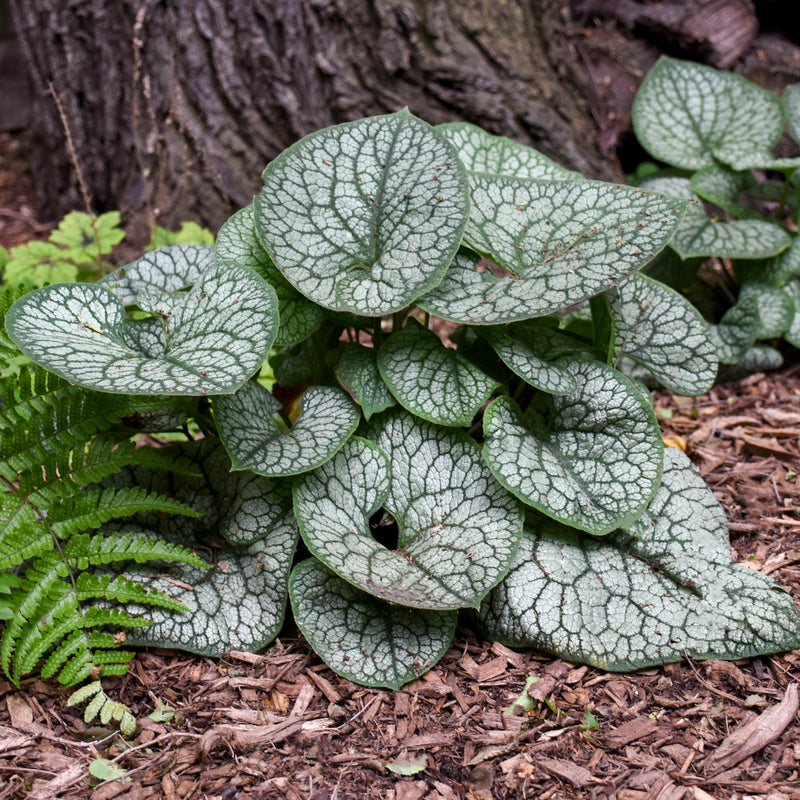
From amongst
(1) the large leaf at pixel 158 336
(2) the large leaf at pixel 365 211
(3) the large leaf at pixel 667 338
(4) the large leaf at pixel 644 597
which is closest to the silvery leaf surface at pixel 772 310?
(3) the large leaf at pixel 667 338

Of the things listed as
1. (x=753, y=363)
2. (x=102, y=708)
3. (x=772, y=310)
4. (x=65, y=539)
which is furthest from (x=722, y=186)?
(x=102, y=708)

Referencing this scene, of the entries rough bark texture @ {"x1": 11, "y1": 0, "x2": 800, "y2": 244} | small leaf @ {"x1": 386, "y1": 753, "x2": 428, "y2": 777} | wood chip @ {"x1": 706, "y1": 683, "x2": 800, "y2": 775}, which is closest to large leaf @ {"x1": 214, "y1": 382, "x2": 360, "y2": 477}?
small leaf @ {"x1": 386, "y1": 753, "x2": 428, "y2": 777}

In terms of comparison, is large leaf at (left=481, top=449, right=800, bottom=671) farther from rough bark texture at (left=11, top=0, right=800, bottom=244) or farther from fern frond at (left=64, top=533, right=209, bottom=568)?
rough bark texture at (left=11, top=0, right=800, bottom=244)

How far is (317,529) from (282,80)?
100.0 inches

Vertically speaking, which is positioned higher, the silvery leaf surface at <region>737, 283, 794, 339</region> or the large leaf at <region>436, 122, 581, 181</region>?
the large leaf at <region>436, 122, 581, 181</region>

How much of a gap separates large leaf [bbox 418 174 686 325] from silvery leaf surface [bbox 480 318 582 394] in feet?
0.56

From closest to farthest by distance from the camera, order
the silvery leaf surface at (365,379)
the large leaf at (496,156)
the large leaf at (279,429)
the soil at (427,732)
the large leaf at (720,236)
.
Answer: the soil at (427,732), the large leaf at (279,429), the silvery leaf surface at (365,379), the large leaf at (496,156), the large leaf at (720,236)

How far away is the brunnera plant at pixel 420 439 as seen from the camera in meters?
Result: 2.22

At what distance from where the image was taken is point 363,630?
2.29 metres

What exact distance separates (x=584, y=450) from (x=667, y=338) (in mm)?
572

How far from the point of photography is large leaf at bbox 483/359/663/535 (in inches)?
88.5

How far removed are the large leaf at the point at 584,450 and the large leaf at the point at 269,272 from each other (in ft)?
2.11

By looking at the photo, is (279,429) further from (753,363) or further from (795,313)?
(795,313)

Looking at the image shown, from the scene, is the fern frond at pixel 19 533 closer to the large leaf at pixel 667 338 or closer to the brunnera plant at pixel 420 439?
the brunnera plant at pixel 420 439
